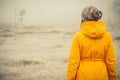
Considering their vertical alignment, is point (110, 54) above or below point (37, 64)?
above

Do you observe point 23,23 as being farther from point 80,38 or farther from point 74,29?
point 80,38

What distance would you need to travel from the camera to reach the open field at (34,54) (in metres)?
5.73

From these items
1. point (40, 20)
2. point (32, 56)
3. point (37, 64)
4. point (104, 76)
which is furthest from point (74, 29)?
point (104, 76)

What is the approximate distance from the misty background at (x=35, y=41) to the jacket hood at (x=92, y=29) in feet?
9.43

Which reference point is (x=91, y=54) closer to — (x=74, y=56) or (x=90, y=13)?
(x=74, y=56)

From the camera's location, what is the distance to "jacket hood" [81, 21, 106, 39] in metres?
2.45

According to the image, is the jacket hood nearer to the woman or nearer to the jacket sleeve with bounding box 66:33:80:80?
the woman

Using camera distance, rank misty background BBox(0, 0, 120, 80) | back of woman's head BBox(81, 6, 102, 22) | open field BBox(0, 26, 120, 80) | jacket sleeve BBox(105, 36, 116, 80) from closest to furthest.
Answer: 1. back of woman's head BBox(81, 6, 102, 22)
2. jacket sleeve BBox(105, 36, 116, 80)
3. open field BBox(0, 26, 120, 80)
4. misty background BBox(0, 0, 120, 80)

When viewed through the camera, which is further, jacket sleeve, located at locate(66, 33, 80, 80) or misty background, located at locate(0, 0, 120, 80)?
misty background, located at locate(0, 0, 120, 80)

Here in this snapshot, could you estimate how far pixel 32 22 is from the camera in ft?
36.5

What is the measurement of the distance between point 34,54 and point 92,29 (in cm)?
581

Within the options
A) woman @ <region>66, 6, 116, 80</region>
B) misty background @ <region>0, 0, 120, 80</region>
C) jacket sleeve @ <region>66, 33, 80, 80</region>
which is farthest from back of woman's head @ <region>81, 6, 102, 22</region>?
misty background @ <region>0, 0, 120, 80</region>

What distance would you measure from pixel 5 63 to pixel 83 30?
4679 mm

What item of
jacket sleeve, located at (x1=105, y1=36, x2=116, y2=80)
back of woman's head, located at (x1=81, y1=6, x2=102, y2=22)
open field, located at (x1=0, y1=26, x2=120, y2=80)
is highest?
back of woman's head, located at (x1=81, y1=6, x2=102, y2=22)
